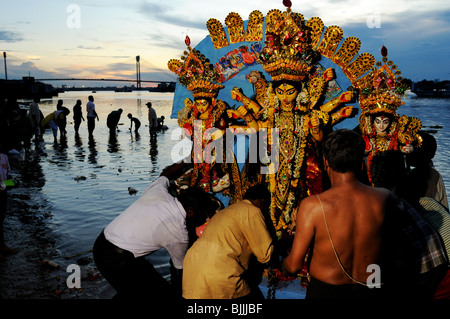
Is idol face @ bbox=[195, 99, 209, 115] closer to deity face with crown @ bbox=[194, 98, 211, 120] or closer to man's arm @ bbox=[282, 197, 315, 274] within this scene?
deity face with crown @ bbox=[194, 98, 211, 120]

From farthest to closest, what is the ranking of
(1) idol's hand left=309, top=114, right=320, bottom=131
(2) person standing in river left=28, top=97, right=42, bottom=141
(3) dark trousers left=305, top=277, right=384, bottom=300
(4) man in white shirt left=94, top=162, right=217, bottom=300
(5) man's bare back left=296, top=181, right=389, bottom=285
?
(2) person standing in river left=28, top=97, right=42, bottom=141 < (1) idol's hand left=309, top=114, right=320, bottom=131 < (4) man in white shirt left=94, top=162, right=217, bottom=300 < (3) dark trousers left=305, top=277, right=384, bottom=300 < (5) man's bare back left=296, top=181, right=389, bottom=285

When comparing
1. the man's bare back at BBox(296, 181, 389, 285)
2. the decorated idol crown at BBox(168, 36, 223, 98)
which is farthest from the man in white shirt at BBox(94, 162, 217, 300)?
the decorated idol crown at BBox(168, 36, 223, 98)

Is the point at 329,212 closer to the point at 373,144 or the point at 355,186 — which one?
the point at 355,186

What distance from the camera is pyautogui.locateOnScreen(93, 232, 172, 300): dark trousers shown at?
11.3 feet

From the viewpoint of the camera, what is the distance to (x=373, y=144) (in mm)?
5121

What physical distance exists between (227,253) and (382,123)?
3.11m

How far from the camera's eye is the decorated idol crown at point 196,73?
5652 mm

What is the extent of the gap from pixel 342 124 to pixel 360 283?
3254 mm

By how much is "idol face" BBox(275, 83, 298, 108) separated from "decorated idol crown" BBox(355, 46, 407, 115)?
1048 mm

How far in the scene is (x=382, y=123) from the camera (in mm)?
4996

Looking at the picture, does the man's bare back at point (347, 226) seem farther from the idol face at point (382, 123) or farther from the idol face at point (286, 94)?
the idol face at point (382, 123)

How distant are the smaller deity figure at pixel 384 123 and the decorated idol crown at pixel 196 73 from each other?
84.5 inches

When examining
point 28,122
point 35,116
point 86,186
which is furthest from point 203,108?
point 35,116
